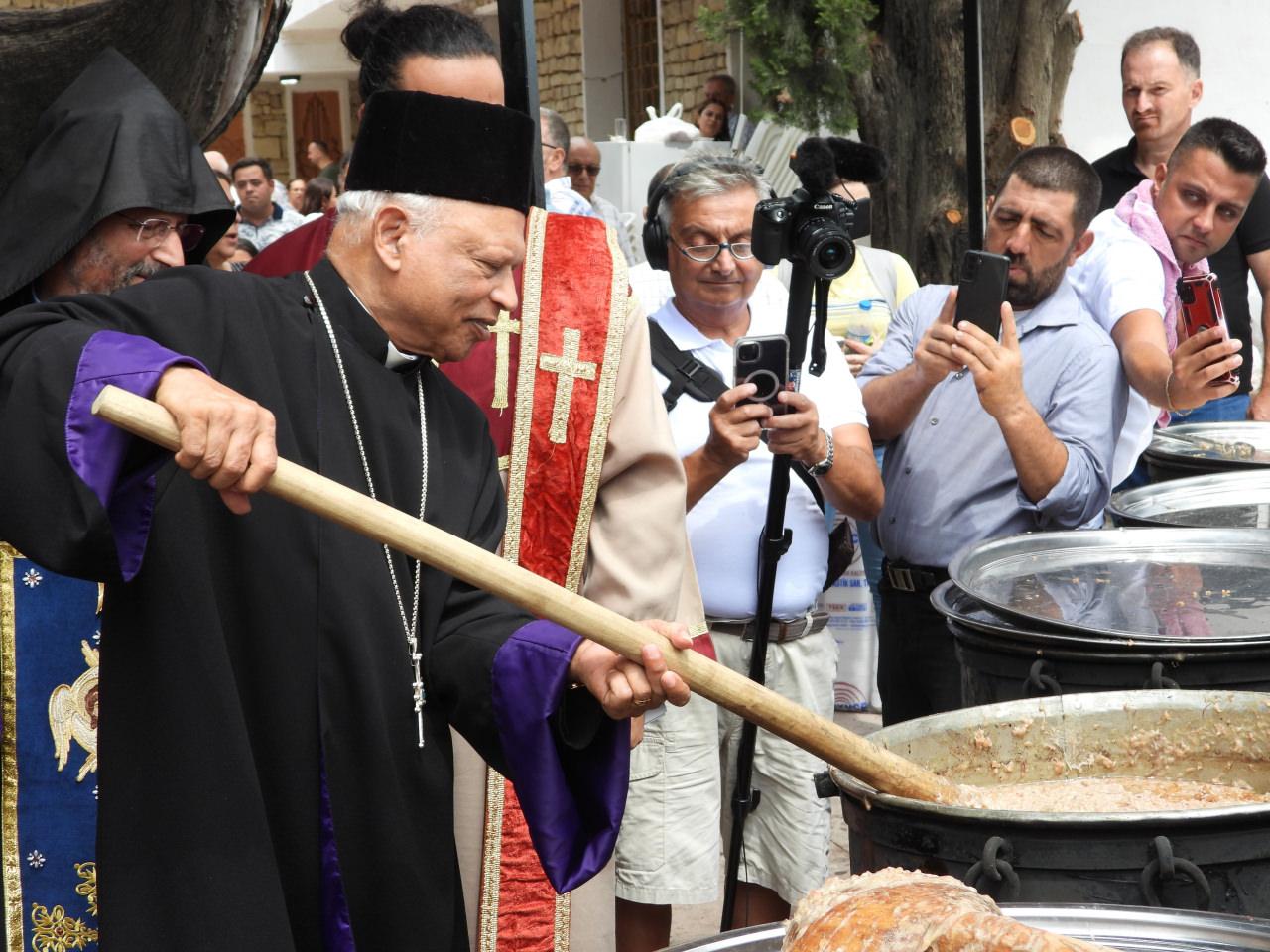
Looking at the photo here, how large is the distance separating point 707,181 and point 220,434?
2.09 m

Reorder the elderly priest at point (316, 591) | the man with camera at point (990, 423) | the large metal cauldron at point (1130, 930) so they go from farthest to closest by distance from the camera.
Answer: the man with camera at point (990, 423) → the elderly priest at point (316, 591) → the large metal cauldron at point (1130, 930)

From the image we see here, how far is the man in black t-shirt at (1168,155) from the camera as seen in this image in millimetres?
5582

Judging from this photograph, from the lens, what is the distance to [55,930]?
2.62 meters

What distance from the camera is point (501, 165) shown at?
2367 mm

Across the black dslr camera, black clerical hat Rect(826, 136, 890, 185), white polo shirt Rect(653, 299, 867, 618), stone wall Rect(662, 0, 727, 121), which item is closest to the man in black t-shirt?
black clerical hat Rect(826, 136, 890, 185)

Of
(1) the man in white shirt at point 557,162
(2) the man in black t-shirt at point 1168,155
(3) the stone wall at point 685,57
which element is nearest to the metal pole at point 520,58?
(2) the man in black t-shirt at point 1168,155

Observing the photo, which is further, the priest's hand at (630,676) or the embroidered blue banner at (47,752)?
the embroidered blue banner at (47,752)

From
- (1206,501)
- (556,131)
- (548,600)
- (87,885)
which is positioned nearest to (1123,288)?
(1206,501)

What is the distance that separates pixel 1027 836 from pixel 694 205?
6.51ft

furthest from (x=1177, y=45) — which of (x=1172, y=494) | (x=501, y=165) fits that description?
(x=501, y=165)

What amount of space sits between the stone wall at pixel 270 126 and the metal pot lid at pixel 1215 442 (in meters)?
19.9

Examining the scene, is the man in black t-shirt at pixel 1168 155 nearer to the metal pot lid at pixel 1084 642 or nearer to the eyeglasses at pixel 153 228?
the metal pot lid at pixel 1084 642

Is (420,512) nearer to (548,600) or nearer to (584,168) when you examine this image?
(548,600)

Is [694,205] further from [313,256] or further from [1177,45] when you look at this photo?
[1177,45]
